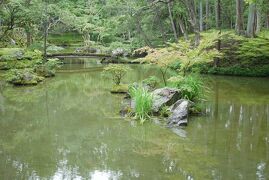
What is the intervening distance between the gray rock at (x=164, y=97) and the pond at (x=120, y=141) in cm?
99

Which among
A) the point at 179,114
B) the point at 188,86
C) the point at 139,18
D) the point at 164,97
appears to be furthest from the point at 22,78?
the point at 139,18

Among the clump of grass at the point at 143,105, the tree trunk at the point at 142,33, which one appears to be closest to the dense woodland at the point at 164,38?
the tree trunk at the point at 142,33

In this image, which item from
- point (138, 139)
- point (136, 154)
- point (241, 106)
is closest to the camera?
point (136, 154)

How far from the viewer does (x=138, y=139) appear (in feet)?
27.5

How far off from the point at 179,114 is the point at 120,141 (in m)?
2.17

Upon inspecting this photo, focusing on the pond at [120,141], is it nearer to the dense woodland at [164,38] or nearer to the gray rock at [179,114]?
the gray rock at [179,114]

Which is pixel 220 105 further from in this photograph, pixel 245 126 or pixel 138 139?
pixel 138 139

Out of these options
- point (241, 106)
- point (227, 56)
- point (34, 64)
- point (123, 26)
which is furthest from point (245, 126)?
point (123, 26)

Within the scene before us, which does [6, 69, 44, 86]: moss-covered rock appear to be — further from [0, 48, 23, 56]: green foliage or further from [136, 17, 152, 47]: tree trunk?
[136, 17, 152, 47]: tree trunk

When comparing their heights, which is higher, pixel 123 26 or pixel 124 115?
pixel 123 26

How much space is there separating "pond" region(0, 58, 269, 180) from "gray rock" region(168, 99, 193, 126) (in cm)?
32

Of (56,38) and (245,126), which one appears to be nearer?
(245,126)

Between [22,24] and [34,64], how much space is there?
10.9 feet

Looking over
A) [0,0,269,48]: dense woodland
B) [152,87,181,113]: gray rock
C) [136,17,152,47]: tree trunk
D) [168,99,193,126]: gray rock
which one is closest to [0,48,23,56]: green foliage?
[0,0,269,48]: dense woodland
